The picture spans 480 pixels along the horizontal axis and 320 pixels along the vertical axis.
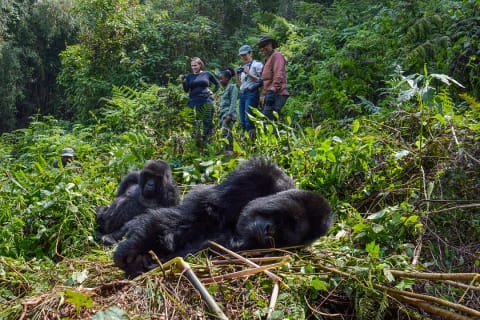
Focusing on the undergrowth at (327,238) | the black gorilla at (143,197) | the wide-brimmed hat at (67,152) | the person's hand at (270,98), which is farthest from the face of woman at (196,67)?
the black gorilla at (143,197)

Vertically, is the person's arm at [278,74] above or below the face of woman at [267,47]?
below

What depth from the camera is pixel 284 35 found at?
1456cm

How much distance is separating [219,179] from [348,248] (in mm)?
1906

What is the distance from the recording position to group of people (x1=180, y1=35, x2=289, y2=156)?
7016 mm

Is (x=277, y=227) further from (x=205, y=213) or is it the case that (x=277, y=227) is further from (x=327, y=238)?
(x=205, y=213)

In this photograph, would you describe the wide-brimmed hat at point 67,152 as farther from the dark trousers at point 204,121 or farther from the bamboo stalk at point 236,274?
the bamboo stalk at point 236,274

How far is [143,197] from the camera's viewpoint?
4812 millimetres

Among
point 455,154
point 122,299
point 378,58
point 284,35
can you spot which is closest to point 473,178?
point 455,154

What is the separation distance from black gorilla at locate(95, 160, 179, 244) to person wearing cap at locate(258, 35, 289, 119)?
2.63 m

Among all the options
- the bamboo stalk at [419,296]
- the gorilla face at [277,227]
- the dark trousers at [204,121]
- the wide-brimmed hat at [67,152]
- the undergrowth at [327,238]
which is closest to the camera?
the bamboo stalk at [419,296]

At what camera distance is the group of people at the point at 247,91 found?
23.0 ft

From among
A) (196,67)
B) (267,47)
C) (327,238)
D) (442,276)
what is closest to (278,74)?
(267,47)

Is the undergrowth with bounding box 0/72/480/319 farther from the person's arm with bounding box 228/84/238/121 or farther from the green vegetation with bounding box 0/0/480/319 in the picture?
the person's arm with bounding box 228/84/238/121

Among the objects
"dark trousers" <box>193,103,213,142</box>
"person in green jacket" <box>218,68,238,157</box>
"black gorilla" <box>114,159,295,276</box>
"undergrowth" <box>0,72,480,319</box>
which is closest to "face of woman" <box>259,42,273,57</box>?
"person in green jacket" <box>218,68,238,157</box>
